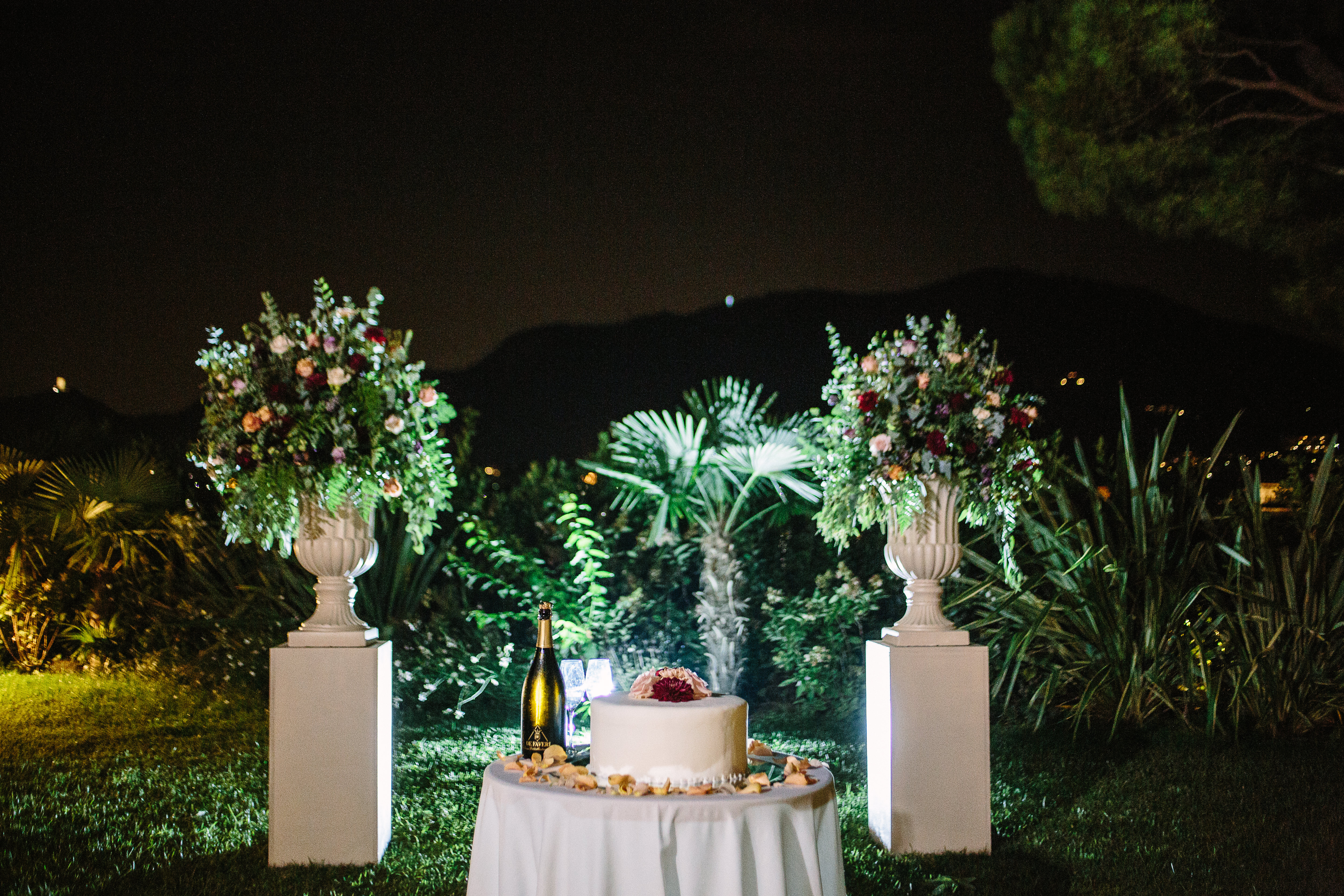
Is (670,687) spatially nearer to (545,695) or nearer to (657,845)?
(657,845)

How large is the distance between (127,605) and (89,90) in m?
5.88

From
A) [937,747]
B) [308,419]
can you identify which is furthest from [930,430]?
[308,419]

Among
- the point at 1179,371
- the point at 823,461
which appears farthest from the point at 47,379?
the point at 1179,371

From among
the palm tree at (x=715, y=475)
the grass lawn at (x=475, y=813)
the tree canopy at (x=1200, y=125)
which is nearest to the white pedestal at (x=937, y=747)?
the grass lawn at (x=475, y=813)

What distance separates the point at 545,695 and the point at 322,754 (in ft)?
4.71

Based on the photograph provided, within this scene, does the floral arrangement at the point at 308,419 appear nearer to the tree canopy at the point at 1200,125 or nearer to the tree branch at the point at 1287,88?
the tree canopy at the point at 1200,125

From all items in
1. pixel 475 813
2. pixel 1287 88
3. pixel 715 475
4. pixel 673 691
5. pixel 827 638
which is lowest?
pixel 475 813

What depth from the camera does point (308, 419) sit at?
13.8 ft

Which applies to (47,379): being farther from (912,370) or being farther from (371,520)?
(912,370)

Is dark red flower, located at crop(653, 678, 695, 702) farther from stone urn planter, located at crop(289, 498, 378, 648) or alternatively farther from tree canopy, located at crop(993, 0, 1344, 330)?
tree canopy, located at crop(993, 0, 1344, 330)

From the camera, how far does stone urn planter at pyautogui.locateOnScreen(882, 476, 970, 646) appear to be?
4559 millimetres

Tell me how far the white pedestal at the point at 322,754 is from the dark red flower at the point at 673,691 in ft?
6.31

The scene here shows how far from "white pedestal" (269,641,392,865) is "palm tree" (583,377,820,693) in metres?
3.67

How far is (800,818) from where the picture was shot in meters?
2.55
